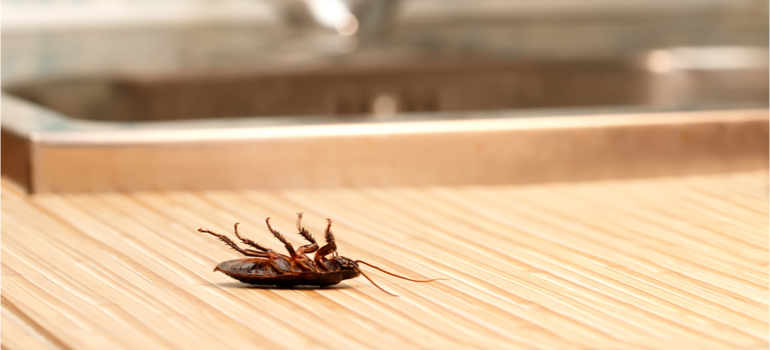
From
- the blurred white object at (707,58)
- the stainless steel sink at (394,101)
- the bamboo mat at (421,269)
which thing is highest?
the blurred white object at (707,58)

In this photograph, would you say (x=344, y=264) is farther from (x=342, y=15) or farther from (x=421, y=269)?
(x=342, y=15)

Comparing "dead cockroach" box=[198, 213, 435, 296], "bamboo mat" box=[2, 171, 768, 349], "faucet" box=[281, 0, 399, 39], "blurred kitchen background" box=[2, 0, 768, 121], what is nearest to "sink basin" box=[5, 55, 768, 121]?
"blurred kitchen background" box=[2, 0, 768, 121]

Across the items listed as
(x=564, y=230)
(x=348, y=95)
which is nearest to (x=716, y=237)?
(x=564, y=230)

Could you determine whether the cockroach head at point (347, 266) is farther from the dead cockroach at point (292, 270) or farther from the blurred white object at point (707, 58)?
the blurred white object at point (707, 58)

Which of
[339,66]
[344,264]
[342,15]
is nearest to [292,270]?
[344,264]

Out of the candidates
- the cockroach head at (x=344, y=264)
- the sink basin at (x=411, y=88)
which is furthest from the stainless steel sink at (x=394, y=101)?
A: the cockroach head at (x=344, y=264)

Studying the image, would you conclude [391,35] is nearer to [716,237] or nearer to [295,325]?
[716,237]
